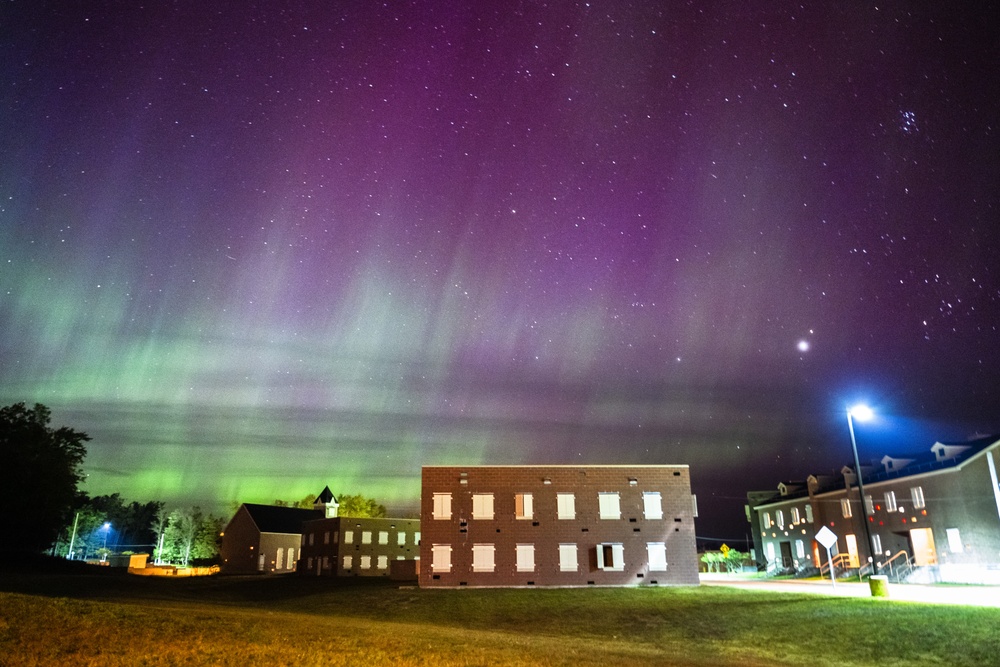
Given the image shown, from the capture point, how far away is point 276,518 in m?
93.8

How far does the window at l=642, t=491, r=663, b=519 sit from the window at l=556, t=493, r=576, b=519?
4957mm

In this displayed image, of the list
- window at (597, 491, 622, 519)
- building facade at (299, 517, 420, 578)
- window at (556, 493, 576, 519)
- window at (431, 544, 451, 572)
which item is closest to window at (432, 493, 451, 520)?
window at (431, 544, 451, 572)

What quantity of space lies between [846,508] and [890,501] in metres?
7.63

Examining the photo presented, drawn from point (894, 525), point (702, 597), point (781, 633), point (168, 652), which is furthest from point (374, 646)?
point (894, 525)

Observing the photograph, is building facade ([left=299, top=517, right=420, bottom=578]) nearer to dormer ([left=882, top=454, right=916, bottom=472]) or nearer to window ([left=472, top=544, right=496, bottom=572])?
window ([left=472, top=544, right=496, bottom=572])

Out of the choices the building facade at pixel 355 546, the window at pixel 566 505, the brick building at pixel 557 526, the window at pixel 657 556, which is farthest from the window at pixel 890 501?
the building facade at pixel 355 546

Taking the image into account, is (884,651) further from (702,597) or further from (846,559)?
(846,559)

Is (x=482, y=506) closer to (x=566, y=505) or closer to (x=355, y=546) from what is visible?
(x=566, y=505)

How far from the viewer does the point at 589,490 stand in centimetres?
4741

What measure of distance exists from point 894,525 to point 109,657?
2124 inches

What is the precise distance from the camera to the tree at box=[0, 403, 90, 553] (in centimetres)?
6069

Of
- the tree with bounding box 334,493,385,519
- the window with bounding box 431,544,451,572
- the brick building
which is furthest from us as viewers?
the tree with bounding box 334,493,385,519

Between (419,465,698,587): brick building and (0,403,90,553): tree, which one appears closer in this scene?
(419,465,698,587): brick building

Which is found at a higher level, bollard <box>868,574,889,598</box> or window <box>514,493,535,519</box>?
window <box>514,493,535,519</box>
